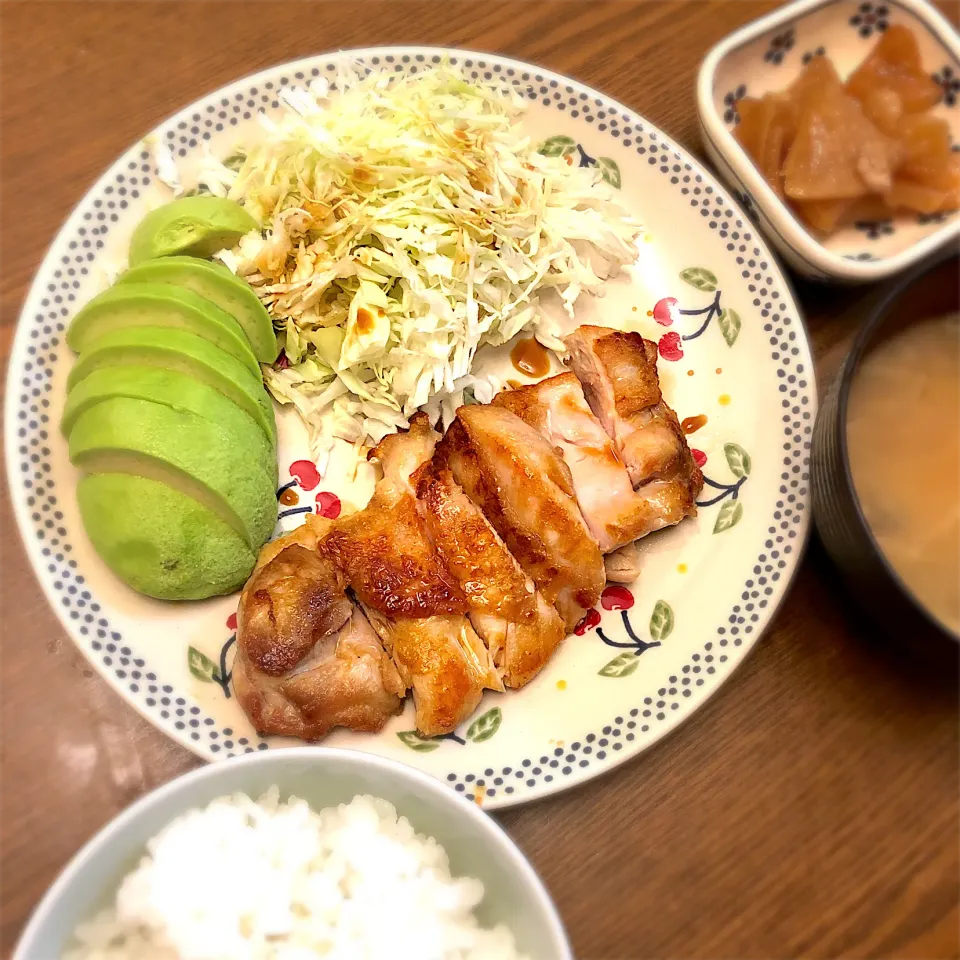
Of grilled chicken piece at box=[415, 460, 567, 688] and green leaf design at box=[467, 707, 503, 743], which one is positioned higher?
grilled chicken piece at box=[415, 460, 567, 688]

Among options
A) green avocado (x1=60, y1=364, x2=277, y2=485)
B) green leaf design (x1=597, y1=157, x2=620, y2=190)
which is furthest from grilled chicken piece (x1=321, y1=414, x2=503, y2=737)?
green leaf design (x1=597, y1=157, x2=620, y2=190)

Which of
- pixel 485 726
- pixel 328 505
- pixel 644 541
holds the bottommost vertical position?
pixel 485 726

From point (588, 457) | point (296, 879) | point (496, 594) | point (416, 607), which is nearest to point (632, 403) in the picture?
point (588, 457)

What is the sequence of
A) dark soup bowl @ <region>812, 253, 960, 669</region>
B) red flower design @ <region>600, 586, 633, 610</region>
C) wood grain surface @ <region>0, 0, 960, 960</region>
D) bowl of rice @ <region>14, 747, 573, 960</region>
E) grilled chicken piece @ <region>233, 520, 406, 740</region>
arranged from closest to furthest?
bowl of rice @ <region>14, 747, 573, 960</region> < dark soup bowl @ <region>812, 253, 960, 669</region> < grilled chicken piece @ <region>233, 520, 406, 740</region> < wood grain surface @ <region>0, 0, 960, 960</region> < red flower design @ <region>600, 586, 633, 610</region>

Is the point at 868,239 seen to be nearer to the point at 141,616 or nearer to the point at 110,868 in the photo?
the point at 141,616

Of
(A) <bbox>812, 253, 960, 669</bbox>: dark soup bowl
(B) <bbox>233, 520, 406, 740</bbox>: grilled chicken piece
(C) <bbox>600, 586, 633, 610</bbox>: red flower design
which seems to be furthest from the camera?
(C) <bbox>600, 586, 633, 610</bbox>: red flower design

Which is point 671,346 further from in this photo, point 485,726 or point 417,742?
point 417,742

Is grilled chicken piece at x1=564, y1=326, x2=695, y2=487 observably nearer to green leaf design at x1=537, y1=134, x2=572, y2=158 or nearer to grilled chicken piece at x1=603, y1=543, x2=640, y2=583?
grilled chicken piece at x1=603, y1=543, x2=640, y2=583
